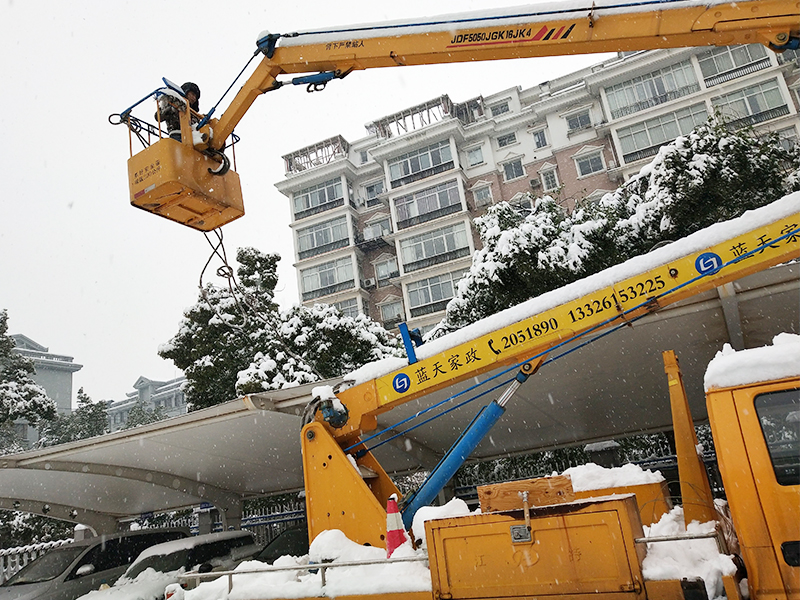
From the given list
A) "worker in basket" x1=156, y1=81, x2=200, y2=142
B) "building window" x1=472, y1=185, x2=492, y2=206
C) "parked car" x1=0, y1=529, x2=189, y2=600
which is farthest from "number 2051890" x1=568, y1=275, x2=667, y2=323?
"building window" x1=472, y1=185, x2=492, y2=206

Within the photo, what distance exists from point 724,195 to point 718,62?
742 inches

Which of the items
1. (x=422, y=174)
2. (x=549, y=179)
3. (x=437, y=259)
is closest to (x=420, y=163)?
(x=422, y=174)

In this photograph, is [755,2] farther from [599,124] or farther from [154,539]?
[599,124]

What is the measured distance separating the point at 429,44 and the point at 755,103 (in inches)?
1029

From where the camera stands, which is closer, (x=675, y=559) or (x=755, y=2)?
(x=675, y=559)

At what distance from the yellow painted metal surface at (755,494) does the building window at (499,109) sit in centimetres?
3390

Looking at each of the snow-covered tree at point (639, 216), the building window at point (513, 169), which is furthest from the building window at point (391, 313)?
the snow-covered tree at point (639, 216)

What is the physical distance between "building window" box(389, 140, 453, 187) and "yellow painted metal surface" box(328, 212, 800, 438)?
27.1 meters

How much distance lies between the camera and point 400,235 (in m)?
31.7

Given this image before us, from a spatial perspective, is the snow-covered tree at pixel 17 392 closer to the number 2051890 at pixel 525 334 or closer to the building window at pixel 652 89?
the number 2051890 at pixel 525 334

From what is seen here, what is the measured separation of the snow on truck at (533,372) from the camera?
3209 mm

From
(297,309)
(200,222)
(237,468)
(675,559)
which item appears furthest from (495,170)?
(675,559)

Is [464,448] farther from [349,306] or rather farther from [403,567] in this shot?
[349,306]

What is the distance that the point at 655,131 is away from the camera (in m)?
27.3
